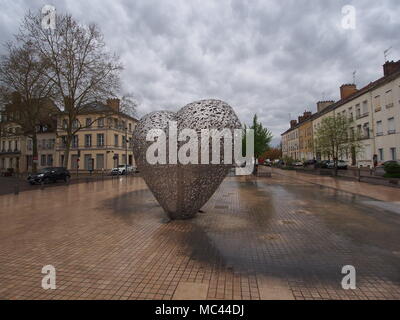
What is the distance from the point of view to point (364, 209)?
895 centimetres

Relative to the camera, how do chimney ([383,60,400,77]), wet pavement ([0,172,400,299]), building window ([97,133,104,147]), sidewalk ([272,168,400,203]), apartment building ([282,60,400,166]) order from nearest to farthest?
wet pavement ([0,172,400,299]) < sidewalk ([272,168,400,203]) < apartment building ([282,60,400,166]) < chimney ([383,60,400,77]) < building window ([97,133,104,147])

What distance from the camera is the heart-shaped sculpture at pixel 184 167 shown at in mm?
6801

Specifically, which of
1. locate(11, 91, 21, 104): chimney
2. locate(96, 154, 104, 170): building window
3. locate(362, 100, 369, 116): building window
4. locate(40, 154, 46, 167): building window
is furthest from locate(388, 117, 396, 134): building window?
locate(40, 154, 46, 167): building window

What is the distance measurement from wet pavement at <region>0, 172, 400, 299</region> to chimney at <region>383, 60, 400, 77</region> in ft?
94.9

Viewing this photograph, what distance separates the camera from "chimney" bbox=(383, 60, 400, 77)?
1110 inches

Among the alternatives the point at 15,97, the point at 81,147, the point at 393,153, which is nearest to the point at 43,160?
the point at 81,147

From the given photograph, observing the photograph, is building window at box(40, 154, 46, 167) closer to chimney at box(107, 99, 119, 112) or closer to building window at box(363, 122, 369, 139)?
chimney at box(107, 99, 119, 112)

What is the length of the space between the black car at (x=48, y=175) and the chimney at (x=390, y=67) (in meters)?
39.3

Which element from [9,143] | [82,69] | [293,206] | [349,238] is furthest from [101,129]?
[349,238]

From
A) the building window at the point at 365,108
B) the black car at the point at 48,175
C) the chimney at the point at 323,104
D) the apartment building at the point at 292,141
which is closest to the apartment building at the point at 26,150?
the black car at the point at 48,175

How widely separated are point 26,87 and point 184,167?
22891mm

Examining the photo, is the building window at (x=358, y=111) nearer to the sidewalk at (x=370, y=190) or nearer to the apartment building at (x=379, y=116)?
the apartment building at (x=379, y=116)
